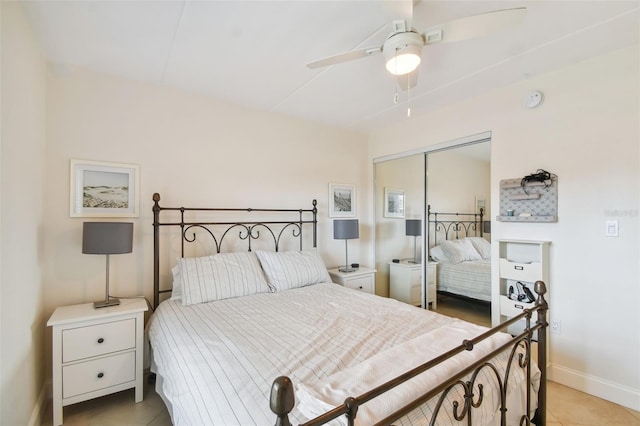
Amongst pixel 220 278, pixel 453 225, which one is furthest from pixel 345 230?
pixel 220 278

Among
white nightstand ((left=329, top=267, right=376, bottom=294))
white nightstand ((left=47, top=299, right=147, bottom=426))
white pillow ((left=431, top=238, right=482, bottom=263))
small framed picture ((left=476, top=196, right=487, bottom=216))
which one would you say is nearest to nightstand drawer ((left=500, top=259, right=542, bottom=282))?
white pillow ((left=431, top=238, right=482, bottom=263))

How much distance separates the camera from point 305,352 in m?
1.46

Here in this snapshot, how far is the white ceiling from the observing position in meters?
1.69

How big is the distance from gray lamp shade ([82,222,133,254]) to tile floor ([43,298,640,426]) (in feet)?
3.57

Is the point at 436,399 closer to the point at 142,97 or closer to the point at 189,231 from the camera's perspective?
the point at 189,231

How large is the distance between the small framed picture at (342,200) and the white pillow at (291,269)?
3.27 ft

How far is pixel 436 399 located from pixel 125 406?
7.00 ft

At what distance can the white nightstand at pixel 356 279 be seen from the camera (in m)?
3.33

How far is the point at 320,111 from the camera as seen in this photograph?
3.31 meters

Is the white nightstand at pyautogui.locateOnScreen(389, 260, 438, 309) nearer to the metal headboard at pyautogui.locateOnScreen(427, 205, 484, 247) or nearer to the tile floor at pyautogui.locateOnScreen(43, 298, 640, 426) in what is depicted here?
the metal headboard at pyautogui.locateOnScreen(427, 205, 484, 247)

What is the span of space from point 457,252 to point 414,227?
57 cm

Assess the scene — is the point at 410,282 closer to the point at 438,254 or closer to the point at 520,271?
the point at 438,254

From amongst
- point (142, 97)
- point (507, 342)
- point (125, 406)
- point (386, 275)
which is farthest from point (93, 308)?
point (386, 275)

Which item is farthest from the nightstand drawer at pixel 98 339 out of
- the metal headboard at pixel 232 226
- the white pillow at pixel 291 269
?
the white pillow at pixel 291 269
